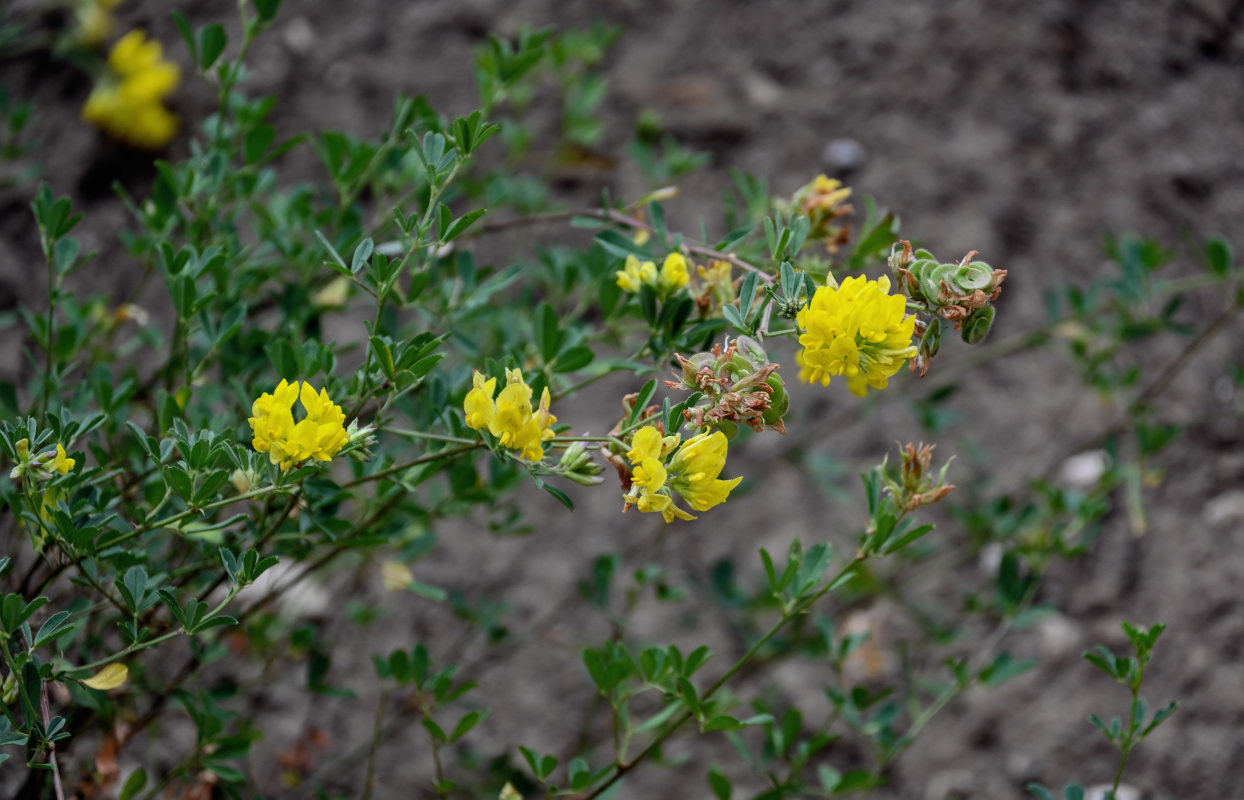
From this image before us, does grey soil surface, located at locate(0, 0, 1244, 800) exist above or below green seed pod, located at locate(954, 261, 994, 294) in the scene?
below

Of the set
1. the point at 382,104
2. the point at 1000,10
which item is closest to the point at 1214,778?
the point at 1000,10

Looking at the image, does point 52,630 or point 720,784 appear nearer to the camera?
point 52,630

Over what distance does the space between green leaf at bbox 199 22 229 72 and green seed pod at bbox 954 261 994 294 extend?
2.46 ft

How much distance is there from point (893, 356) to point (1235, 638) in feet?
3.47

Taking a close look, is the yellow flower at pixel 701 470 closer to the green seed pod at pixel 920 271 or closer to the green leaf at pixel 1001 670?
the green seed pod at pixel 920 271

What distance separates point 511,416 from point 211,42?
1.90 feet

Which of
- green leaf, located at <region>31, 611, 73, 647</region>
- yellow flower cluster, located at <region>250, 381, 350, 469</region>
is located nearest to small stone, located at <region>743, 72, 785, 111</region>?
yellow flower cluster, located at <region>250, 381, 350, 469</region>

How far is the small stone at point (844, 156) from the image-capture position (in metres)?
1.73

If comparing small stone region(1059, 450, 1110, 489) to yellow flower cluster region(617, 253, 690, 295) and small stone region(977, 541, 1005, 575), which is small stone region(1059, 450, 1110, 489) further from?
yellow flower cluster region(617, 253, 690, 295)

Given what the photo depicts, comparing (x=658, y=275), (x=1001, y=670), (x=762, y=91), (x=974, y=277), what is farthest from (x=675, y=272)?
(x=762, y=91)

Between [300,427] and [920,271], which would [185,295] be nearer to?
[300,427]

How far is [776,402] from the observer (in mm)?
693

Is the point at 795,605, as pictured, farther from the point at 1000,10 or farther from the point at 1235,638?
the point at 1000,10

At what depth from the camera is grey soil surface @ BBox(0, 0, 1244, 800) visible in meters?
1.39
